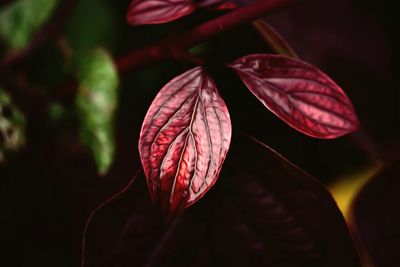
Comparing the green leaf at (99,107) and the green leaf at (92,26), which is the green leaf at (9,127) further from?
the green leaf at (92,26)

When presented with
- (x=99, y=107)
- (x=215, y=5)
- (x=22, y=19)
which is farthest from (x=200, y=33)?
(x=22, y=19)

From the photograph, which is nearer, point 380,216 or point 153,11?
point 153,11

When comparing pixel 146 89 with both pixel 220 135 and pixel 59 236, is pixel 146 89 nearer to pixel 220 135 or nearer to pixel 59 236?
pixel 59 236

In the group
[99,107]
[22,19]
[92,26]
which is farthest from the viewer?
[92,26]

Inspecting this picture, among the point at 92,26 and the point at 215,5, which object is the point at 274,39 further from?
the point at 92,26

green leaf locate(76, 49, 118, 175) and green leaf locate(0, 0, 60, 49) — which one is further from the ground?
green leaf locate(0, 0, 60, 49)

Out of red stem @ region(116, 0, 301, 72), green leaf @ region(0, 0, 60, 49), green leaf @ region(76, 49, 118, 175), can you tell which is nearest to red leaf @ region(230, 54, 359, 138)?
red stem @ region(116, 0, 301, 72)

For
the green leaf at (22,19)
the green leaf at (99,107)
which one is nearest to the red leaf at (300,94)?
the green leaf at (99,107)

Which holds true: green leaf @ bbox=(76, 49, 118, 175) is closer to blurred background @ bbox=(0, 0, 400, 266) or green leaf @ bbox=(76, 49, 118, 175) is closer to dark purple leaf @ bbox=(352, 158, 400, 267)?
blurred background @ bbox=(0, 0, 400, 266)
